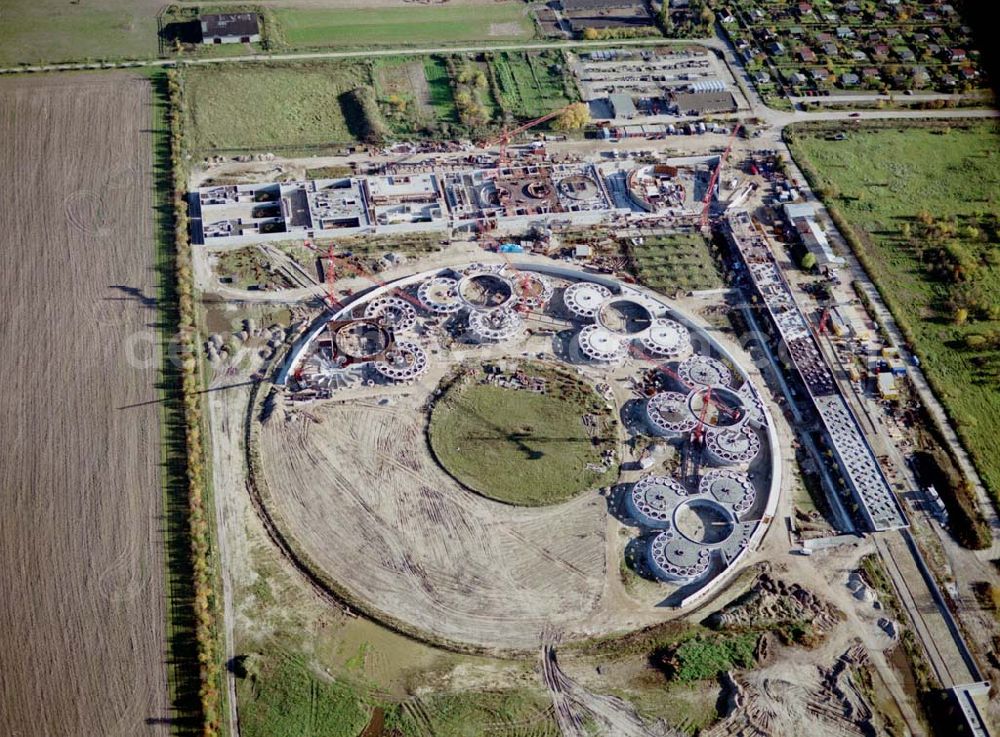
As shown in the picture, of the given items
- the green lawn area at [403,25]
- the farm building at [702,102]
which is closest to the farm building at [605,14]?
the green lawn area at [403,25]

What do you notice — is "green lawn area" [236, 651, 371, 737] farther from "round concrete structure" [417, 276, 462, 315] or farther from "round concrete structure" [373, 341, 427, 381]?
"round concrete structure" [417, 276, 462, 315]

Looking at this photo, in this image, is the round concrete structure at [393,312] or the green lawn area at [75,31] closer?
the round concrete structure at [393,312]

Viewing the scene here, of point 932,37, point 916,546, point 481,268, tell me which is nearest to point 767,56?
point 932,37

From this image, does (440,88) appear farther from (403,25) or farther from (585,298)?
(585,298)

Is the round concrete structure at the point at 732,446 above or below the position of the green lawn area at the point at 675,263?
below

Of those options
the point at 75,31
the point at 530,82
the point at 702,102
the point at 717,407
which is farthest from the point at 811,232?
the point at 75,31

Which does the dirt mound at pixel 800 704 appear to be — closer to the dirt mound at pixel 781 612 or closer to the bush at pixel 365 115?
the dirt mound at pixel 781 612

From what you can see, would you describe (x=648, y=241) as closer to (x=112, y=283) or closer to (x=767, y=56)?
(x=767, y=56)

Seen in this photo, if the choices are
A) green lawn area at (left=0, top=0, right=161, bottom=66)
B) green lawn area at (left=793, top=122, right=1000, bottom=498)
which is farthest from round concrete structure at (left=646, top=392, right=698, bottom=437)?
green lawn area at (left=0, top=0, right=161, bottom=66)
